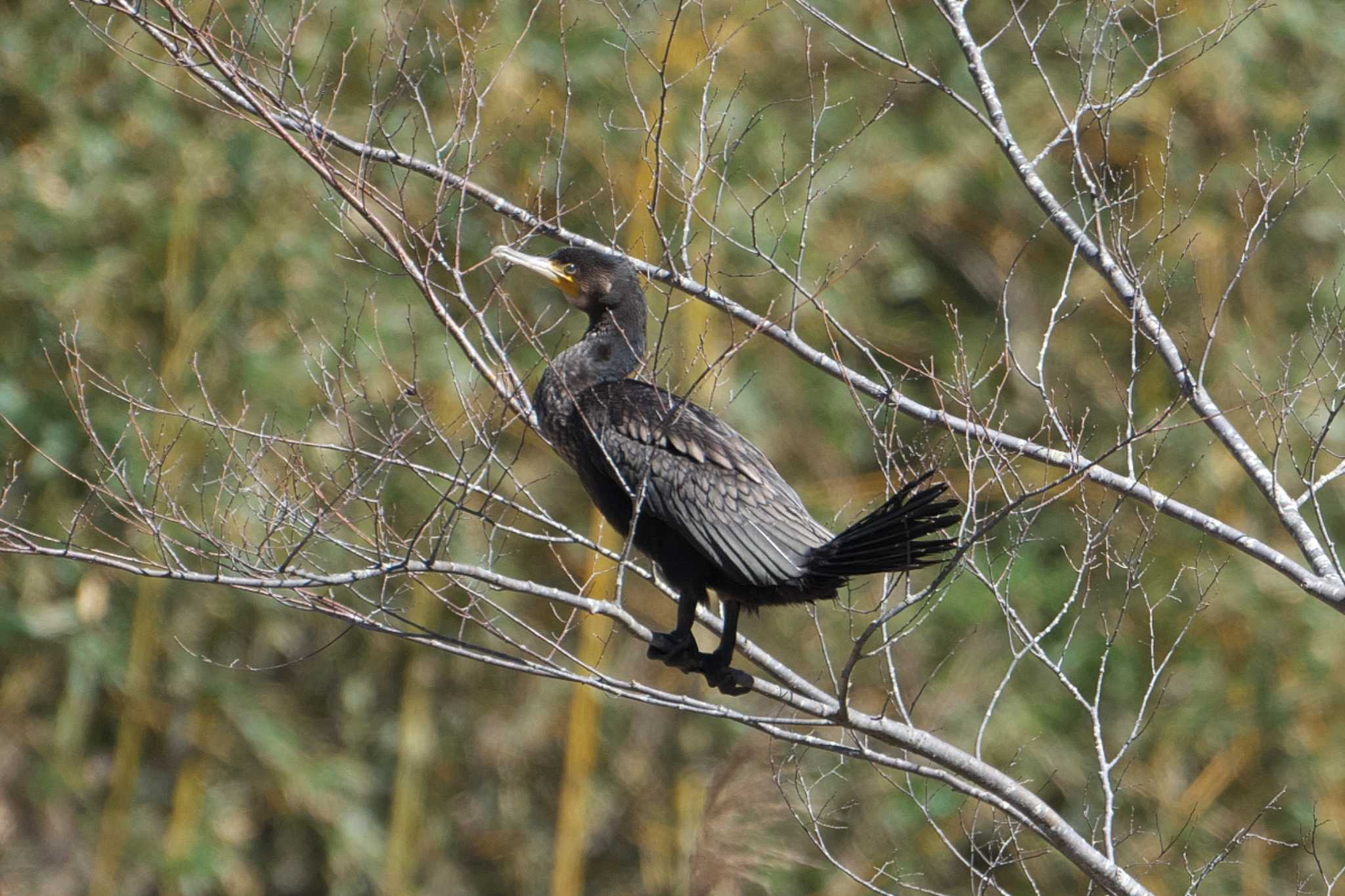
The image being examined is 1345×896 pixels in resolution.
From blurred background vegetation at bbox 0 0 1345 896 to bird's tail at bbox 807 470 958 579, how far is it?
2731 mm

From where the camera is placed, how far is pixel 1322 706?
6.05 m

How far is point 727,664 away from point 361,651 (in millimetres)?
3174

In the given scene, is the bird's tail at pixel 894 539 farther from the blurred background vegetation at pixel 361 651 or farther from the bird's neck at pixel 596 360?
the blurred background vegetation at pixel 361 651

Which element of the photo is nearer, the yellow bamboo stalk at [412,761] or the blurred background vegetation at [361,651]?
the blurred background vegetation at [361,651]

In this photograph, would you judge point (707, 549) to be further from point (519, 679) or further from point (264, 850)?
point (264, 850)

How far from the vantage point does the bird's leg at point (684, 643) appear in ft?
10.4

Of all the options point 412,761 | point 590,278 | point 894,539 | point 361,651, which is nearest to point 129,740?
point 361,651

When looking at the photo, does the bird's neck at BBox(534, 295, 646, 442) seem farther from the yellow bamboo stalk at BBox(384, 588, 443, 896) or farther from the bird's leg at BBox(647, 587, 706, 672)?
the yellow bamboo stalk at BBox(384, 588, 443, 896)

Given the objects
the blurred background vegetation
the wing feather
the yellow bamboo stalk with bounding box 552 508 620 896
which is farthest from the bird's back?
the yellow bamboo stalk with bounding box 552 508 620 896

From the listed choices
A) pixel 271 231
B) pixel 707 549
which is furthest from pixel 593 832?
pixel 707 549

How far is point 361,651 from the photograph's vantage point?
20.0 ft

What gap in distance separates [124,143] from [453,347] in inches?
61.9

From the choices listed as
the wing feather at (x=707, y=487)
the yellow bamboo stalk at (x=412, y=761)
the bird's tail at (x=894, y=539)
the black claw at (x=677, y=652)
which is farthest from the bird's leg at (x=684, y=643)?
the yellow bamboo stalk at (x=412, y=761)

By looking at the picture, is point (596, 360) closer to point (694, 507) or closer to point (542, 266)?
point (542, 266)
